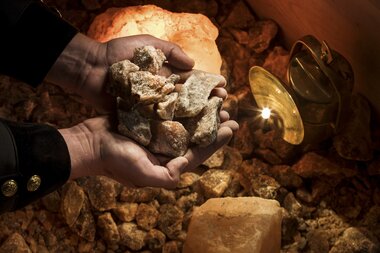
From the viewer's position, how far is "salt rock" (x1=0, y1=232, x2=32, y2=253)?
1647 mm

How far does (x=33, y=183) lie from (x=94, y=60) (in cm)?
49

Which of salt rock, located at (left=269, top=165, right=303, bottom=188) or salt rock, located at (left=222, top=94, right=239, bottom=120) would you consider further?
salt rock, located at (left=222, top=94, right=239, bottom=120)

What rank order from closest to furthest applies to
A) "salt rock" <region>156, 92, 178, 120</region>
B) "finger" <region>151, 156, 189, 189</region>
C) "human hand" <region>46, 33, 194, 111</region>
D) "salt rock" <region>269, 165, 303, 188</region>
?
"finger" <region>151, 156, 189, 189</region>
"salt rock" <region>156, 92, 178, 120</region>
"human hand" <region>46, 33, 194, 111</region>
"salt rock" <region>269, 165, 303, 188</region>

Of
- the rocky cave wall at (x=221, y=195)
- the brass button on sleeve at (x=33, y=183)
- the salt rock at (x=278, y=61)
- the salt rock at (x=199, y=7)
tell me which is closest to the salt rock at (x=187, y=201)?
the rocky cave wall at (x=221, y=195)

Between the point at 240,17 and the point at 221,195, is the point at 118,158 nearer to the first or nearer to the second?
the point at 221,195

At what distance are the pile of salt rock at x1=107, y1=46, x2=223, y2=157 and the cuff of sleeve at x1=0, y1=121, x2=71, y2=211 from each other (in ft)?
0.67

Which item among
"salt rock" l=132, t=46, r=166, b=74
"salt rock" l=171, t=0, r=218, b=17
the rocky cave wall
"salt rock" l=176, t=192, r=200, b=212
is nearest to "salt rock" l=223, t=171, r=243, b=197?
the rocky cave wall

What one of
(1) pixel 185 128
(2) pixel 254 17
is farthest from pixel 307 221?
(2) pixel 254 17

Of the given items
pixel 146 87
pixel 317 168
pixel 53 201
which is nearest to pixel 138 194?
pixel 53 201

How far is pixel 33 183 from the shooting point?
1229 millimetres

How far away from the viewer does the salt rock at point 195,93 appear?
148cm

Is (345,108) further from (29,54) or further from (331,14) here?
(29,54)

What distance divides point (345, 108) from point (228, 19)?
68 cm

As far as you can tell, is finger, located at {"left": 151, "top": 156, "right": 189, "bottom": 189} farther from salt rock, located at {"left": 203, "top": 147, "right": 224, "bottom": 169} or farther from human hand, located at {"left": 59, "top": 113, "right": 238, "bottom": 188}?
salt rock, located at {"left": 203, "top": 147, "right": 224, "bottom": 169}
